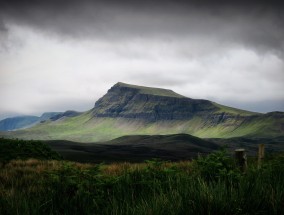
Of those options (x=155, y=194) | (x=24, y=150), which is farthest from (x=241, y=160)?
(x=24, y=150)

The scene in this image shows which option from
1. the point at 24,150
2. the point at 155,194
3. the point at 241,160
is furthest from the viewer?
the point at 24,150

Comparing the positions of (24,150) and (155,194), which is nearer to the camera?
(155,194)

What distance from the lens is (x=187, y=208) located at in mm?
6148

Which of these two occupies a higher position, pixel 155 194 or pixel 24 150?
pixel 155 194

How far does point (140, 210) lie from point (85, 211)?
1.55 m

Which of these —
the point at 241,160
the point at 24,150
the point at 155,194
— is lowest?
the point at 24,150

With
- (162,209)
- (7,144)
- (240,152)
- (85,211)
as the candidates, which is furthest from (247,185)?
(7,144)

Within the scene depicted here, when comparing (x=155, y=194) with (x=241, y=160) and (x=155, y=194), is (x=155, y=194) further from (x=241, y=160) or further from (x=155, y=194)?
(x=241, y=160)

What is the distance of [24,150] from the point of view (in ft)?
89.7

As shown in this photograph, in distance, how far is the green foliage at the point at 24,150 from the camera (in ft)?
82.6

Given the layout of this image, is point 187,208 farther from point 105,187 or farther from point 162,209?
point 105,187

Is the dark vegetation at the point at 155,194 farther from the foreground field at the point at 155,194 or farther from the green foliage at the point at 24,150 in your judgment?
the green foliage at the point at 24,150

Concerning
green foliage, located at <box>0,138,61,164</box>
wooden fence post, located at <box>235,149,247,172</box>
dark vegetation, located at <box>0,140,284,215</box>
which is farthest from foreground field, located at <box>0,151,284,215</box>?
green foliage, located at <box>0,138,61,164</box>

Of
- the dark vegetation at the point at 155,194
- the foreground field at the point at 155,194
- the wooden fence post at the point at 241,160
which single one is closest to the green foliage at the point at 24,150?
the foreground field at the point at 155,194
